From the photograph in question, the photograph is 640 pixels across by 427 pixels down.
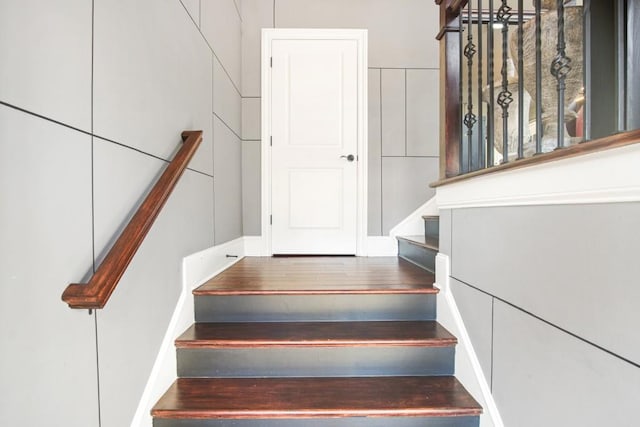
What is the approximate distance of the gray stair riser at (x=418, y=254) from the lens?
6.76 feet

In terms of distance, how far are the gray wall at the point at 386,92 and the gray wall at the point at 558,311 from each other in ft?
5.74

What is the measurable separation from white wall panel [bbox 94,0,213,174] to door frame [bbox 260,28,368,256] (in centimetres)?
120

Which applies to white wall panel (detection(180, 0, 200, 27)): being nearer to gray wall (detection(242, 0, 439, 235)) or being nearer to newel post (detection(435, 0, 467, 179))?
gray wall (detection(242, 0, 439, 235))

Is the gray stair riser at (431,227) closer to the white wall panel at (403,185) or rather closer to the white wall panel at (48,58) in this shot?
the white wall panel at (403,185)

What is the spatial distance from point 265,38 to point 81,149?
2.67m

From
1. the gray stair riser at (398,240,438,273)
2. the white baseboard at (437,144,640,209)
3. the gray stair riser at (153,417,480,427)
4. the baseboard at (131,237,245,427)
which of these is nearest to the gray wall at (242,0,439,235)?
the gray stair riser at (398,240,438,273)

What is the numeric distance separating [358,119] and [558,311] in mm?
2528

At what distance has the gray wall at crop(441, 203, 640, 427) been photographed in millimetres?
711

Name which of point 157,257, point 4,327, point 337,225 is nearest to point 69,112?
point 4,327

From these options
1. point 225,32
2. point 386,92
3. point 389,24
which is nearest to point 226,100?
point 225,32

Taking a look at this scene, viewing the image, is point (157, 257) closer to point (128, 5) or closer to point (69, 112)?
point (69, 112)

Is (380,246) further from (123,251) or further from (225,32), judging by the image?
(123,251)

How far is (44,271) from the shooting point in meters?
0.74

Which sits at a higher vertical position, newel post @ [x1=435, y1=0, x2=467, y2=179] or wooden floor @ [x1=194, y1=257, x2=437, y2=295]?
newel post @ [x1=435, y1=0, x2=467, y2=179]
